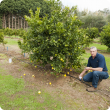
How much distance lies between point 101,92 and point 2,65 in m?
4.40

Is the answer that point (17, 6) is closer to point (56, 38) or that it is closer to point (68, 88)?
point (56, 38)

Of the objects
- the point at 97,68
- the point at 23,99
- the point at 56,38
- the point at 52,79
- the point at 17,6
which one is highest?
the point at 17,6

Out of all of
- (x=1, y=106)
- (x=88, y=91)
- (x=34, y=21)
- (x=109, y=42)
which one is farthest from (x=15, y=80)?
(x=109, y=42)

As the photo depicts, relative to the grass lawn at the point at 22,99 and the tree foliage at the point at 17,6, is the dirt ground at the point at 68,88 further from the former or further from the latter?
the tree foliage at the point at 17,6

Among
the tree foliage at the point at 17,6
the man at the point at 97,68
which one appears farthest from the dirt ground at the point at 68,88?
the tree foliage at the point at 17,6

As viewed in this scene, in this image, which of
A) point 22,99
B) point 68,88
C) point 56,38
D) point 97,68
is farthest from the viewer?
point 56,38

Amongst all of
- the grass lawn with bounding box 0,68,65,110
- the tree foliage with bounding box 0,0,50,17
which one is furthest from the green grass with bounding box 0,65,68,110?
the tree foliage with bounding box 0,0,50,17

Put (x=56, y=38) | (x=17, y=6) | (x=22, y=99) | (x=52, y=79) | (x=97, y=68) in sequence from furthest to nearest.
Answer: (x=17, y=6), (x=52, y=79), (x=56, y=38), (x=97, y=68), (x=22, y=99)

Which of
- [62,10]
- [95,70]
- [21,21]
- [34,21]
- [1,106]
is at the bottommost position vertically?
[1,106]

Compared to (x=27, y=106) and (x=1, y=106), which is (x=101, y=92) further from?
(x=1, y=106)

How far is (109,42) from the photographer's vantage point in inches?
416

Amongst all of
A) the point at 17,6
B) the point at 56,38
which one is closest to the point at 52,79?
the point at 56,38

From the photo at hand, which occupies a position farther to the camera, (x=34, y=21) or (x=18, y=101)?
(x=34, y=21)

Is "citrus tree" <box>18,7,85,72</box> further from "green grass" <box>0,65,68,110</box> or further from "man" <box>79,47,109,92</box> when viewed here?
"green grass" <box>0,65,68,110</box>
